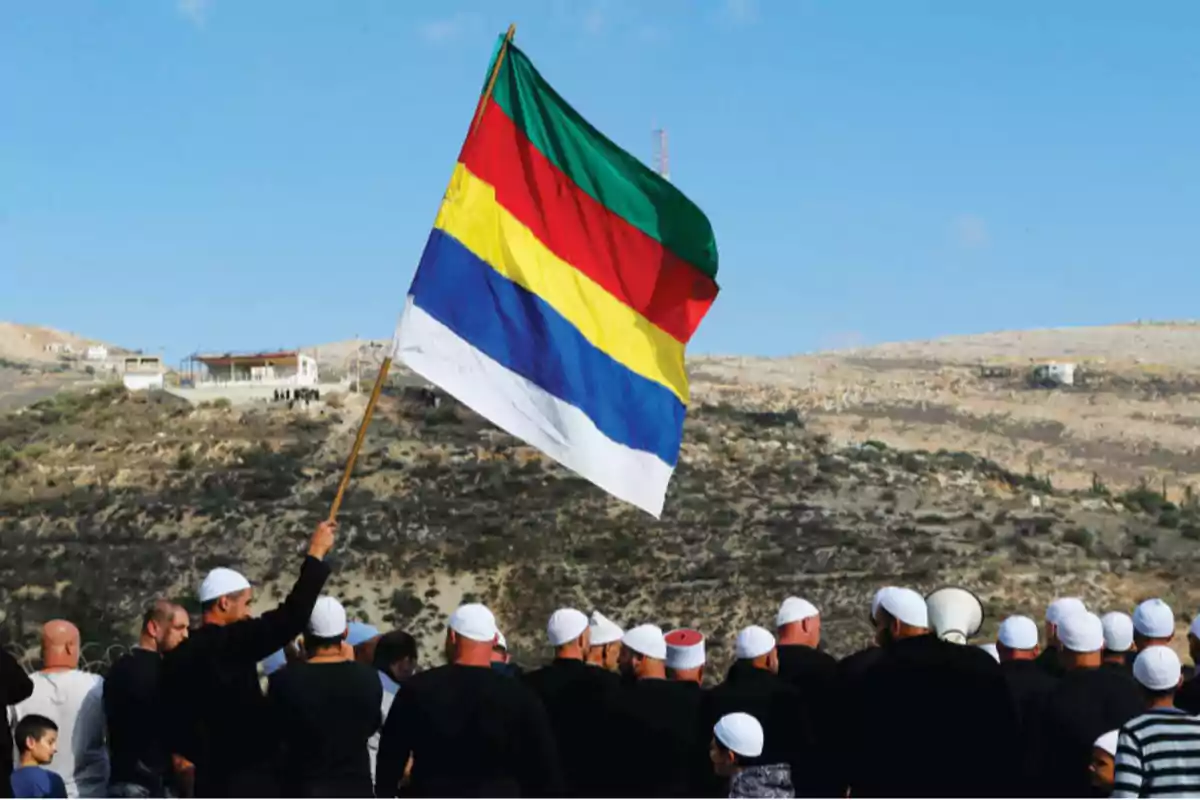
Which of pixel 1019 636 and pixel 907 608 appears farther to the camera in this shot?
pixel 1019 636

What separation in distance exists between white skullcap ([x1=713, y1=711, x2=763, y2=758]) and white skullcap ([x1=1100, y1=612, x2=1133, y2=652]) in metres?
2.58

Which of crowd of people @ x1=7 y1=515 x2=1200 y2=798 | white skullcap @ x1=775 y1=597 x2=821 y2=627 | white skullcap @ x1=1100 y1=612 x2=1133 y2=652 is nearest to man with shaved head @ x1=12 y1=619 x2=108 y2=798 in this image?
crowd of people @ x1=7 y1=515 x2=1200 y2=798

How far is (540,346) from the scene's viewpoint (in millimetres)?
8102

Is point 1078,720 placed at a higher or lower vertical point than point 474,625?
lower

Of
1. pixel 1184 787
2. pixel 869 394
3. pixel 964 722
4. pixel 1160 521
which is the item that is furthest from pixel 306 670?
pixel 869 394

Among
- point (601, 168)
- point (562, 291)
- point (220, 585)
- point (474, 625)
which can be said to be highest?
point (601, 168)

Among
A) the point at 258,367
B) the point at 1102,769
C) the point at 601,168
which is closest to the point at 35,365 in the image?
the point at 258,367

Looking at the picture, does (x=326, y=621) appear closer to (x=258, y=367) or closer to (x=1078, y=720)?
(x=1078, y=720)

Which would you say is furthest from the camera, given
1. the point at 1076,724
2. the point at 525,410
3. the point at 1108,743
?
the point at 525,410

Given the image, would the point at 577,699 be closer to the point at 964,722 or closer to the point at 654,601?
the point at 964,722

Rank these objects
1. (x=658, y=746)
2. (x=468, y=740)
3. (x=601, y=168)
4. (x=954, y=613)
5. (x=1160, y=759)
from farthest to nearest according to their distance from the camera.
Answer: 1. (x=954, y=613)
2. (x=601, y=168)
3. (x=658, y=746)
4. (x=468, y=740)
5. (x=1160, y=759)

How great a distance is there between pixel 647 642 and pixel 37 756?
2592 mm

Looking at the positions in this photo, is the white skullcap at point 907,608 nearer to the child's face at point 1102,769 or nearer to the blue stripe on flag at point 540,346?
the child's face at point 1102,769

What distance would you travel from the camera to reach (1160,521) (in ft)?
148
